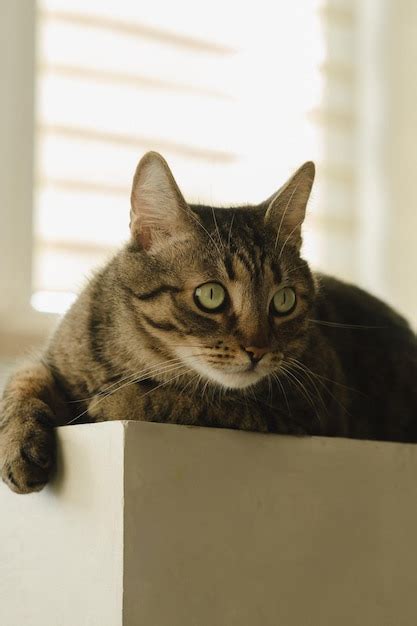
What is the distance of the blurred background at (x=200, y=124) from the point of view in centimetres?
182

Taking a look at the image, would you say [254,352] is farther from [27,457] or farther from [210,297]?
[27,457]

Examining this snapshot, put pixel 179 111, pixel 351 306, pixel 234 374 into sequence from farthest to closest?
pixel 179 111, pixel 351 306, pixel 234 374

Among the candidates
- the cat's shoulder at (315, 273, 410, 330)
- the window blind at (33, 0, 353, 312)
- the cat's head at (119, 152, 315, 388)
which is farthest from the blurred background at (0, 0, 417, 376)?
the cat's head at (119, 152, 315, 388)

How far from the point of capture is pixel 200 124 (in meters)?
2.04

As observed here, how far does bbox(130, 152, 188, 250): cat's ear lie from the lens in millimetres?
1093

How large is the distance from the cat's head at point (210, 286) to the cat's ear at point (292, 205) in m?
0.01

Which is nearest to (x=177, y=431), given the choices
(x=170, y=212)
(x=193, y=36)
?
(x=170, y=212)

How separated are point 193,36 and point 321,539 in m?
1.39

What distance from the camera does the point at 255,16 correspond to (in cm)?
217

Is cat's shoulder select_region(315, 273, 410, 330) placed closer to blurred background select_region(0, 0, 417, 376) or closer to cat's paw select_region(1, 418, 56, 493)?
blurred background select_region(0, 0, 417, 376)

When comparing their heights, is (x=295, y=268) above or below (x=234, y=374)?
above

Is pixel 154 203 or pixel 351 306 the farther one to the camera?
pixel 351 306

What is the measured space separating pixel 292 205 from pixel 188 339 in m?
0.29

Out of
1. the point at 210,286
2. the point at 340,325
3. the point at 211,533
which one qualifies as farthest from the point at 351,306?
the point at 211,533
